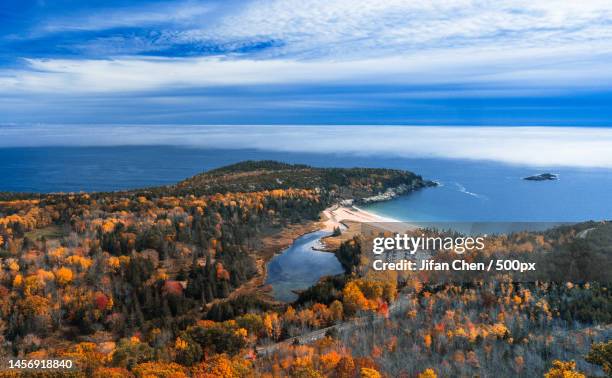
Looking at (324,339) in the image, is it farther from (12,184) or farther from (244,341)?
(12,184)

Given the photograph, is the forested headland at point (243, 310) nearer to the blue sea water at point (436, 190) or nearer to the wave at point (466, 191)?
the blue sea water at point (436, 190)

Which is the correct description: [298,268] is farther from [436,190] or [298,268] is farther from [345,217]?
[436,190]

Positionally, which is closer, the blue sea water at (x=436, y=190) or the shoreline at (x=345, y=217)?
the blue sea water at (x=436, y=190)

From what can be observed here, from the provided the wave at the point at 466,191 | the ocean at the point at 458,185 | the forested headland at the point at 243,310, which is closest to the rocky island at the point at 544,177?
the ocean at the point at 458,185

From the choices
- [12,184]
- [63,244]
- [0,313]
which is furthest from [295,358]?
[12,184]

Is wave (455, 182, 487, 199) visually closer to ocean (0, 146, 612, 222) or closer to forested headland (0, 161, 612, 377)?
ocean (0, 146, 612, 222)

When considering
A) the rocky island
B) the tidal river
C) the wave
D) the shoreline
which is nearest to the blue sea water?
the tidal river

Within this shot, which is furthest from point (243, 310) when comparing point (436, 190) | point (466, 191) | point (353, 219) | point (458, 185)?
point (458, 185)
